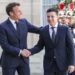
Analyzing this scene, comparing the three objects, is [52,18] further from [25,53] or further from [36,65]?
[36,65]

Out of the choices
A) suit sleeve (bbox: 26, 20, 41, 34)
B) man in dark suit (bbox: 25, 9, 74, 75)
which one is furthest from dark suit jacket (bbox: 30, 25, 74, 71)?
suit sleeve (bbox: 26, 20, 41, 34)

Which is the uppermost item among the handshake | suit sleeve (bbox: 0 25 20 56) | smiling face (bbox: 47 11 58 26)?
smiling face (bbox: 47 11 58 26)

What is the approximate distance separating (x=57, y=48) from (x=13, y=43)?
2.86 feet

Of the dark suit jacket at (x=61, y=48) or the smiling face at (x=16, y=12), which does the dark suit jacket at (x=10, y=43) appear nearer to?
the smiling face at (x=16, y=12)

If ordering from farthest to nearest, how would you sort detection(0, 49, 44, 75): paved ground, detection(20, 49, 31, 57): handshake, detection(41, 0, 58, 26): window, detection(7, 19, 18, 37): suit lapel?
detection(41, 0, 58, 26): window
detection(0, 49, 44, 75): paved ground
detection(7, 19, 18, 37): suit lapel
detection(20, 49, 31, 57): handshake

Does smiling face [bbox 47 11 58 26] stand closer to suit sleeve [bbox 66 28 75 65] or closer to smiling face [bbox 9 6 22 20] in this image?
suit sleeve [bbox 66 28 75 65]

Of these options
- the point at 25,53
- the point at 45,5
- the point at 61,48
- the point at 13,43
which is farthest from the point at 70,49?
the point at 45,5

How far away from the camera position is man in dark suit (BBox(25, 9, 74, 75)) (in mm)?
Answer: 7115

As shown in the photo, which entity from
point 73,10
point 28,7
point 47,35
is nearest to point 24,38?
point 47,35

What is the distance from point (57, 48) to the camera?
7.15 m

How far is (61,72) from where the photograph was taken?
7172mm

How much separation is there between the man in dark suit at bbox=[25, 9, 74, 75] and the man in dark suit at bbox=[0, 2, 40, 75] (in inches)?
22.8

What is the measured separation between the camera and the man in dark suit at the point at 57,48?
712 cm

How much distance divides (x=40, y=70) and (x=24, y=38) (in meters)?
4.46
